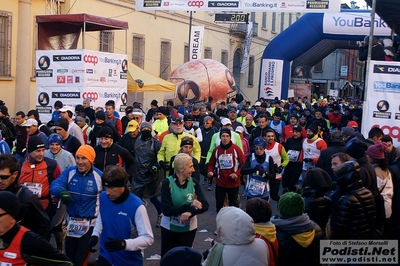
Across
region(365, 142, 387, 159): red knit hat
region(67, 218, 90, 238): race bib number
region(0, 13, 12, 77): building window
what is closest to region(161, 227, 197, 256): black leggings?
region(67, 218, 90, 238): race bib number

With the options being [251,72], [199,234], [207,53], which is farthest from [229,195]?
[251,72]

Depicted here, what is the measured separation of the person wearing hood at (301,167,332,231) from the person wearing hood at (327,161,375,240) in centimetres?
10

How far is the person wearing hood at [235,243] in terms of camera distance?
404 cm

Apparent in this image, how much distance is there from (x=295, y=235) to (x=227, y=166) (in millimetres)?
4479

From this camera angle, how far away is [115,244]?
15.0 ft

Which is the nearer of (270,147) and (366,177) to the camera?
(366,177)

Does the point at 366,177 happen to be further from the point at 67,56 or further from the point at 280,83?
the point at 280,83

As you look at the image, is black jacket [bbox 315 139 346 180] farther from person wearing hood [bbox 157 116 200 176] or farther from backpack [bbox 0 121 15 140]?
backpack [bbox 0 121 15 140]

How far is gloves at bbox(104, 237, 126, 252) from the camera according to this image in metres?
Answer: 4.57

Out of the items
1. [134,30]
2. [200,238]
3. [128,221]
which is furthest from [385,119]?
[134,30]

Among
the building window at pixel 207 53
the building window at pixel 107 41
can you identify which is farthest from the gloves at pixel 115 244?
the building window at pixel 207 53

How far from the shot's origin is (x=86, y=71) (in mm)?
14414

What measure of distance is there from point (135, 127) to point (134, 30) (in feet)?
60.1

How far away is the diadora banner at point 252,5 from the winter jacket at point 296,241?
13431 millimetres
